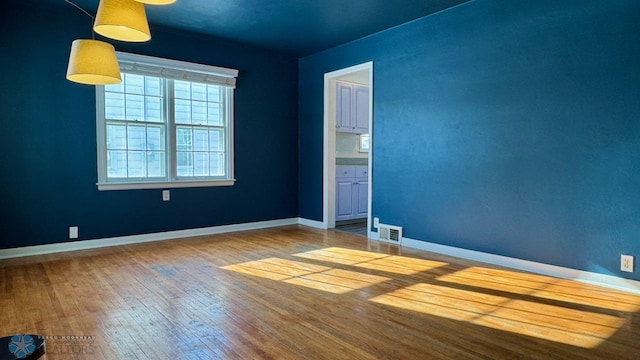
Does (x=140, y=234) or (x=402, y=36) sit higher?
(x=402, y=36)

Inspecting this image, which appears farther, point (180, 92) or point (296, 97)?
point (296, 97)

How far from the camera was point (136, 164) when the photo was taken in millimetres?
4926

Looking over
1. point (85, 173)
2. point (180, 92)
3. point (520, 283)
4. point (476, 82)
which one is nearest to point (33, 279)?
point (85, 173)

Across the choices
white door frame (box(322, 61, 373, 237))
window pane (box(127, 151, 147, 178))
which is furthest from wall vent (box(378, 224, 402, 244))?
window pane (box(127, 151, 147, 178))

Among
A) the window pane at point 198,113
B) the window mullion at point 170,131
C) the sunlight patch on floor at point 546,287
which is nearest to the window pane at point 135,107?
the window mullion at point 170,131

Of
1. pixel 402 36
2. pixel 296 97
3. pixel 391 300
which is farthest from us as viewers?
pixel 296 97

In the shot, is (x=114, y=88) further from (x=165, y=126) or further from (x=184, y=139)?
(x=184, y=139)

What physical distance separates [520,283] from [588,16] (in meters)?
2.34

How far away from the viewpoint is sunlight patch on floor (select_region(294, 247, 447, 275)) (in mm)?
3824

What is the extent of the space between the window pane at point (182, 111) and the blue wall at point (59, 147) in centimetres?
59

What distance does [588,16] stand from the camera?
3354 millimetres

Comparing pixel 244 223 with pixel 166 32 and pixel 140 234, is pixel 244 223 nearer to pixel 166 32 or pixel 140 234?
pixel 140 234

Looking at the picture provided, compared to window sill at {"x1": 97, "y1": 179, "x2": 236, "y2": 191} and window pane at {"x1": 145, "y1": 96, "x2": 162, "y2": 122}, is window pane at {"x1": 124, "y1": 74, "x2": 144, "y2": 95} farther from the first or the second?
window sill at {"x1": 97, "y1": 179, "x2": 236, "y2": 191}

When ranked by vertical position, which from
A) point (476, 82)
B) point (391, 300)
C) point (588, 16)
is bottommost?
point (391, 300)
